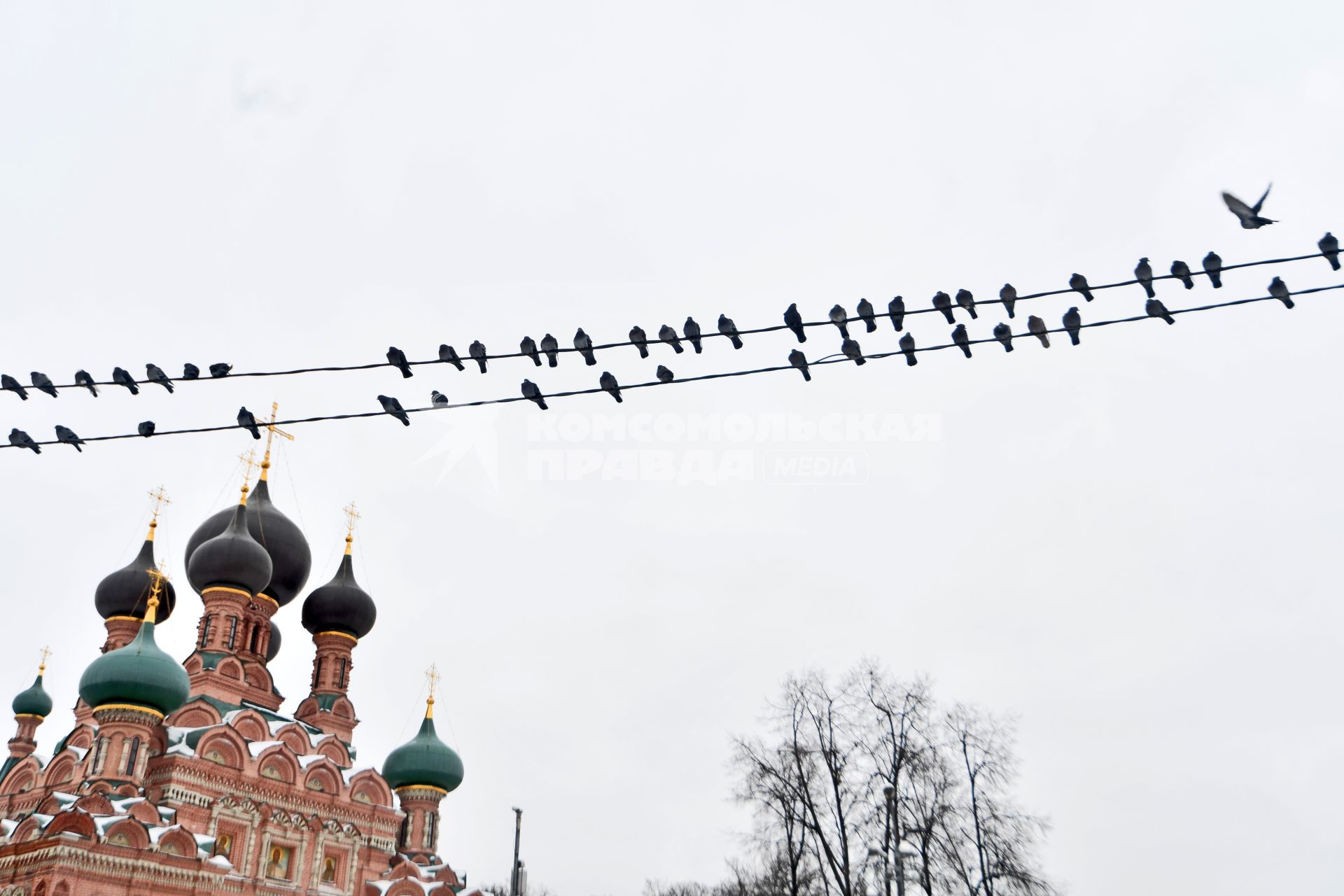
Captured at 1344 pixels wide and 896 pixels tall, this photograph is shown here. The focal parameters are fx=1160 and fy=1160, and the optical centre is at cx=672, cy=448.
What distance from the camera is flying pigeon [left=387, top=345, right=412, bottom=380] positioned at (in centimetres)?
1062

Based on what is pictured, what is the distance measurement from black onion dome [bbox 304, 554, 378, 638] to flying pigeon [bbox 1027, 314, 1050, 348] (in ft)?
118

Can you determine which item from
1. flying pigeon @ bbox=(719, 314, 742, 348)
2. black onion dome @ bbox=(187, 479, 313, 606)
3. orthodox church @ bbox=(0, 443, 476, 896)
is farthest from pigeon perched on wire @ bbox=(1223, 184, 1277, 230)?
black onion dome @ bbox=(187, 479, 313, 606)

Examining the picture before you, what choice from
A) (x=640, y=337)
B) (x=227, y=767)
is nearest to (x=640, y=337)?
(x=640, y=337)

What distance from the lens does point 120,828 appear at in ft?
96.7

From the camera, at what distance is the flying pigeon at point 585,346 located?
1000 centimetres

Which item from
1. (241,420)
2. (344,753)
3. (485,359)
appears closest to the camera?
(485,359)

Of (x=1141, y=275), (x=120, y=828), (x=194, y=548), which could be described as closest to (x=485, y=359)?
(x=1141, y=275)

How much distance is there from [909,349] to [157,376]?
24.0 ft

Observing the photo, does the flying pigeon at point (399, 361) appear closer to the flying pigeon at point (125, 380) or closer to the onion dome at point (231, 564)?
the flying pigeon at point (125, 380)

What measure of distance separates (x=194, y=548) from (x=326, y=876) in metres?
12.9

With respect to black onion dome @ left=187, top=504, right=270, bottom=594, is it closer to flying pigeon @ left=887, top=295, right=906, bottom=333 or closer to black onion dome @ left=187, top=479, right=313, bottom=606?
black onion dome @ left=187, top=479, right=313, bottom=606

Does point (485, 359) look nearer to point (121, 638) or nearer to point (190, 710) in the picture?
point (190, 710)

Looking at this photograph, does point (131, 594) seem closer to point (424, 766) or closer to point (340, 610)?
→ point (340, 610)

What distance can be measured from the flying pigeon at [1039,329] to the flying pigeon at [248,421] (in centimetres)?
749
